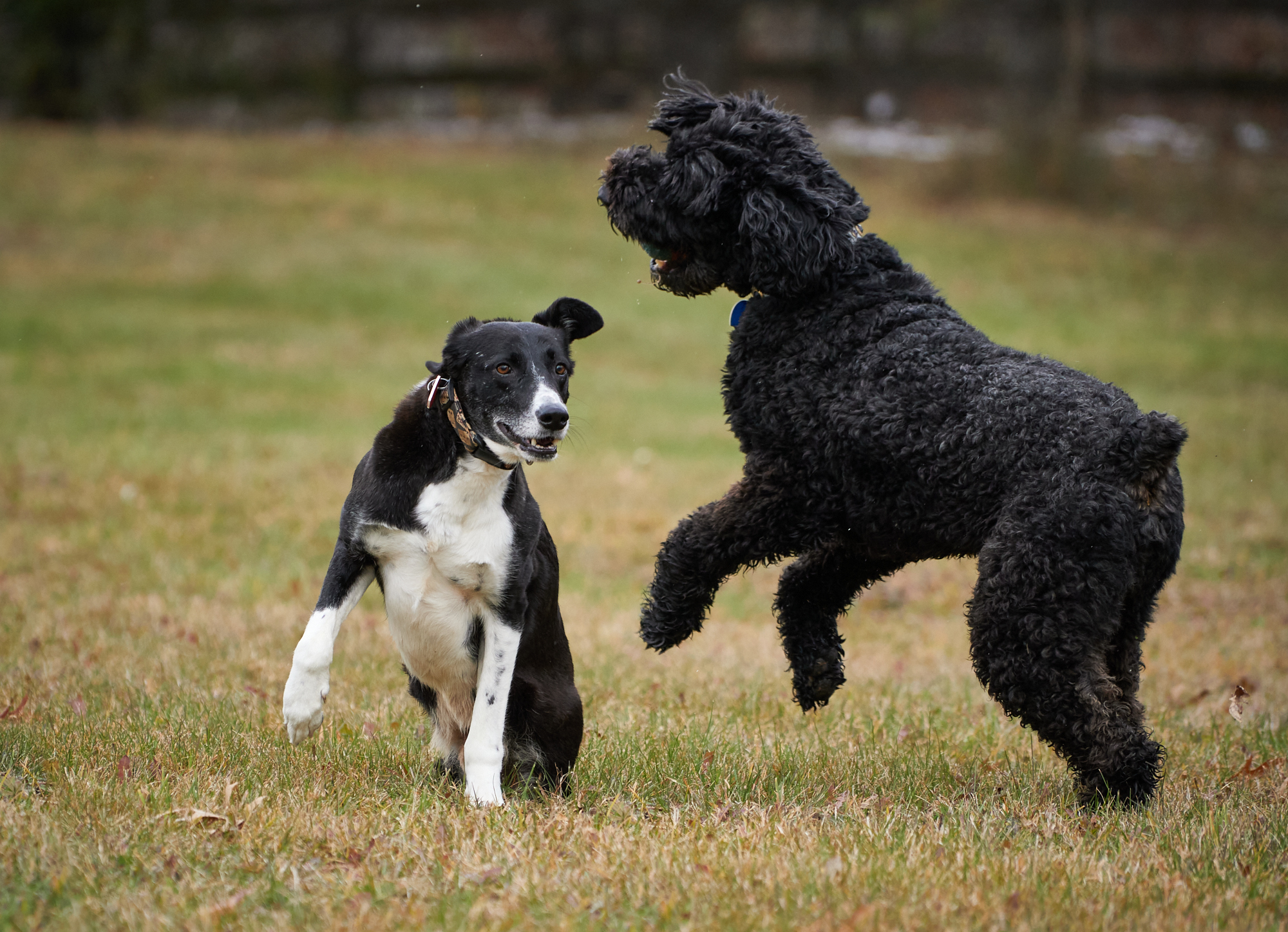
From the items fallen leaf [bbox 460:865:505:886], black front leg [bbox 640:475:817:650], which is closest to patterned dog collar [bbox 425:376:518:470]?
black front leg [bbox 640:475:817:650]

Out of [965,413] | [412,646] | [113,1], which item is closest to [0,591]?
[412,646]

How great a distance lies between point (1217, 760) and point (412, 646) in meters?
3.14

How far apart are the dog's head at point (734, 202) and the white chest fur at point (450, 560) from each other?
998 millimetres

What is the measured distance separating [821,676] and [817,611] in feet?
0.79

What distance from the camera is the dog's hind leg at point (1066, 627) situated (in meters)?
3.78

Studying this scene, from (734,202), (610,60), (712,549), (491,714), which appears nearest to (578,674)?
(712,549)

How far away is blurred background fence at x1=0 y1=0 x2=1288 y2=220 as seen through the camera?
93.1ft

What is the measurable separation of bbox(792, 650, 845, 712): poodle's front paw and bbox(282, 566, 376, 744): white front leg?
1760 millimetres

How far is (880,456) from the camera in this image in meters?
4.09

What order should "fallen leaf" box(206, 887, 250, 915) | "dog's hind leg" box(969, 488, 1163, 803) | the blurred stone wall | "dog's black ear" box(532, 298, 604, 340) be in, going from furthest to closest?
the blurred stone wall < "dog's black ear" box(532, 298, 604, 340) < "dog's hind leg" box(969, 488, 1163, 803) < "fallen leaf" box(206, 887, 250, 915)

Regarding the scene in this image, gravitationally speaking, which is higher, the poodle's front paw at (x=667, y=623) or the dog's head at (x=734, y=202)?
the dog's head at (x=734, y=202)

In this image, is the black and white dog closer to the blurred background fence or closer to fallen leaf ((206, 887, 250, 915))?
fallen leaf ((206, 887, 250, 915))

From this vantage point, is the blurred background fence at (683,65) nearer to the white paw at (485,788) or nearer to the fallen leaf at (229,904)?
the white paw at (485,788)

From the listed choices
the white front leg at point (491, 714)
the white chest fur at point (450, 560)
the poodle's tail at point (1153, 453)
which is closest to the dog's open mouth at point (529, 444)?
the white chest fur at point (450, 560)
